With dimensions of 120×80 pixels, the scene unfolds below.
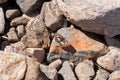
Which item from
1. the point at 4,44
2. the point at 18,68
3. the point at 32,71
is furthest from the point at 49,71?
the point at 4,44

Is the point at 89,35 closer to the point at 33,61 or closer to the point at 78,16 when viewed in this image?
the point at 78,16

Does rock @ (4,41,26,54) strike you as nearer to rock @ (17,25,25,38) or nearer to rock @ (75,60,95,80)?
rock @ (17,25,25,38)

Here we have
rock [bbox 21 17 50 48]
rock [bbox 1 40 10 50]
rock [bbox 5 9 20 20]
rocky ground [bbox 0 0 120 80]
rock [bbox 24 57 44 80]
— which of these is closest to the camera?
rock [bbox 24 57 44 80]

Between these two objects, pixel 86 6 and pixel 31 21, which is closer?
pixel 86 6

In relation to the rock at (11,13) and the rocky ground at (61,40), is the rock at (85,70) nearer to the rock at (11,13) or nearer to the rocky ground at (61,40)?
the rocky ground at (61,40)

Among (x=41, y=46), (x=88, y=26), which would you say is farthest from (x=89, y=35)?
(x=41, y=46)

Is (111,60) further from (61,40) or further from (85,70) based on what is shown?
(61,40)

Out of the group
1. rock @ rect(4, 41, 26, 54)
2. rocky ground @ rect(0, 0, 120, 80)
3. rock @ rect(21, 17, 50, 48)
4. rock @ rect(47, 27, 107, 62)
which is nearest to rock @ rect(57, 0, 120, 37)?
rocky ground @ rect(0, 0, 120, 80)

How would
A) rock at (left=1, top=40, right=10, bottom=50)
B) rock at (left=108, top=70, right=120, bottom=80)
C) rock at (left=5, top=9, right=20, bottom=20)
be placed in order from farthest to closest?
rock at (left=5, top=9, right=20, bottom=20), rock at (left=1, top=40, right=10, bottom=50), rock at (left=108, top=70, right=120, bottom=80)
